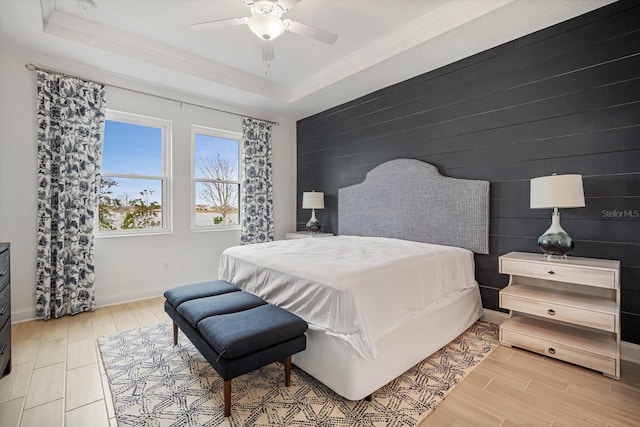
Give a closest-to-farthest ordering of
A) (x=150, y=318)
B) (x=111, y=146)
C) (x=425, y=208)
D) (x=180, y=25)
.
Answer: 1. (x=180, y=25)
2. (x=150, y=318)
3. (x=425, y=208)
4. (x=111, y=146)

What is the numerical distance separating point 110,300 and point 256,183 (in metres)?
2.43

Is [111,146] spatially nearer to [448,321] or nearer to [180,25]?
[180,25]

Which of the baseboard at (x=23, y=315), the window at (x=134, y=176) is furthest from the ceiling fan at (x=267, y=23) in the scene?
the baseboard at (x=23, y=315)

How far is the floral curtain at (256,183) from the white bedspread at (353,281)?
1.79 m

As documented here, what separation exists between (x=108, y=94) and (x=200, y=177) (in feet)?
4.69

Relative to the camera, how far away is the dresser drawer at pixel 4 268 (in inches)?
72.3

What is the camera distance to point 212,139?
4.53 m

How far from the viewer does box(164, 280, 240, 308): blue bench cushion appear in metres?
2.26

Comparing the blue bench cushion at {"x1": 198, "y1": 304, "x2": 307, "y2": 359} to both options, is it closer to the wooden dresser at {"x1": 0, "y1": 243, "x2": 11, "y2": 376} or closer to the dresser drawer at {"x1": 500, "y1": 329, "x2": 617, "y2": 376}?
the wooden dresser at {"x1": 0, "y1": 243, "x2": 11, "y2": 376}

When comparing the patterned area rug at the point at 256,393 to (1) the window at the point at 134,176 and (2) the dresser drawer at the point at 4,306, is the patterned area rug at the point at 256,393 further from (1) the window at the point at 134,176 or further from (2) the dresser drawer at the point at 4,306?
(1) the window at the point at 134,176

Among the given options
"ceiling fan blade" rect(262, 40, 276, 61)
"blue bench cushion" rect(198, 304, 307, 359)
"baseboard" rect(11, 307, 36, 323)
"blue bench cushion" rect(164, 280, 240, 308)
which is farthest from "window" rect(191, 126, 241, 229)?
"blue bench cushion" rect(198, 304, 307, 359)

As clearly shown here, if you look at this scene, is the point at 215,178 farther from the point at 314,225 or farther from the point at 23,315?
the point at 23,315

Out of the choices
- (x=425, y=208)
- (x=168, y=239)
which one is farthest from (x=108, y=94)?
(x=425, y=208)

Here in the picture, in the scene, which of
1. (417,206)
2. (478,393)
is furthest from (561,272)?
(417,206)
